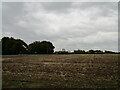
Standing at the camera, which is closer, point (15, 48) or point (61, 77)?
point (61, 77)

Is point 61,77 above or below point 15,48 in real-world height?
below

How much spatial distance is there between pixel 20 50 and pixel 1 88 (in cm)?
9732

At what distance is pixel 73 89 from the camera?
27.6ft

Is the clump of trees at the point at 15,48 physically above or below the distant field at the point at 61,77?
above

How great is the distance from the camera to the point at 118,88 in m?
8.49

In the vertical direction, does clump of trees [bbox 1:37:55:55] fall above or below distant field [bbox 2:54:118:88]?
above

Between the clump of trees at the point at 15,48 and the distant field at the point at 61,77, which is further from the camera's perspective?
the clump of trees at the point at 15,48

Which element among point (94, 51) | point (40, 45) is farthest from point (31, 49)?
point (94, 51)

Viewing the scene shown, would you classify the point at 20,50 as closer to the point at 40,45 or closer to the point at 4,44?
the point at 4,44

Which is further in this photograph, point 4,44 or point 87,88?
point 4,44

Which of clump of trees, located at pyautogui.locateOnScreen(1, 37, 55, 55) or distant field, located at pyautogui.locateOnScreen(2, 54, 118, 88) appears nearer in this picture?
distant field, located at pyautogui.locateOnScreen(2, 54, 118, 88)

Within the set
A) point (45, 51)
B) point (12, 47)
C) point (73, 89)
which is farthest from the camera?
point (45, 51)

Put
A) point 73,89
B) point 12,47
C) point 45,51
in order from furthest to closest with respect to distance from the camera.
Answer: point 45,51 → point 12,47 → point 73,89

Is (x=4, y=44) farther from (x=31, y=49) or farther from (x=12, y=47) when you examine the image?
(x=31, y=49)
